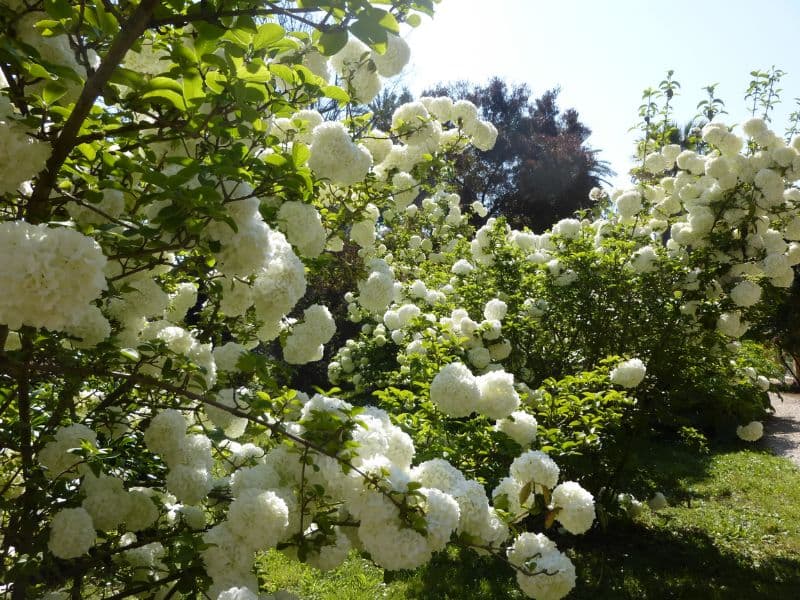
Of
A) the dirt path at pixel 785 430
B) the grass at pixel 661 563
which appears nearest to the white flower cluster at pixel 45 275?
the grass at pixel 661 563

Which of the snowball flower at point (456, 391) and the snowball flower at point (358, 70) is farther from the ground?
the snowball flower at point (358, 70)

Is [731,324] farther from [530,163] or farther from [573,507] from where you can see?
[530,163]

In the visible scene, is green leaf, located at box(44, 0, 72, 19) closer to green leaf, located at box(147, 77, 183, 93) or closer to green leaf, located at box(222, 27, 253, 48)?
green leaf, located at box(147, 77, 183, 93)

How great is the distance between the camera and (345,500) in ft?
5.55

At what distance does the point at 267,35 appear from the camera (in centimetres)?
158

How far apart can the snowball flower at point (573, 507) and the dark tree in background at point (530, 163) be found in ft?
49.4

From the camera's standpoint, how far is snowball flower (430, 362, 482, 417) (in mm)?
2857

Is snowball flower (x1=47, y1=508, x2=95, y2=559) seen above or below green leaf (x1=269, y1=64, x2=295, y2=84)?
below

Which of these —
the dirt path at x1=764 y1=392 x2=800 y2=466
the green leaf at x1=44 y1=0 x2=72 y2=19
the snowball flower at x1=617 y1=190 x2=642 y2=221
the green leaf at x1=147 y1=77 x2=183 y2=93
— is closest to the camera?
the green leaf at x1=44 y1=0 x2=72 y2=19

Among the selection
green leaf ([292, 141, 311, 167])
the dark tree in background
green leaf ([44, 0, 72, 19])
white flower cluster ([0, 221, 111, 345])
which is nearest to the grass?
green leaf ([292, 141, 311, 167])

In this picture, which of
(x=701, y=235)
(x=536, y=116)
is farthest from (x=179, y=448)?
(x=536, y=116)

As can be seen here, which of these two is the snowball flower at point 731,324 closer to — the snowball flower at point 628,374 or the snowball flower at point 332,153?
the snowball flower at point 628,374

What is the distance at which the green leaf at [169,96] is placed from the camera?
5.13ft

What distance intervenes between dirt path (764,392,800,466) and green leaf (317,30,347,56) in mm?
9047
